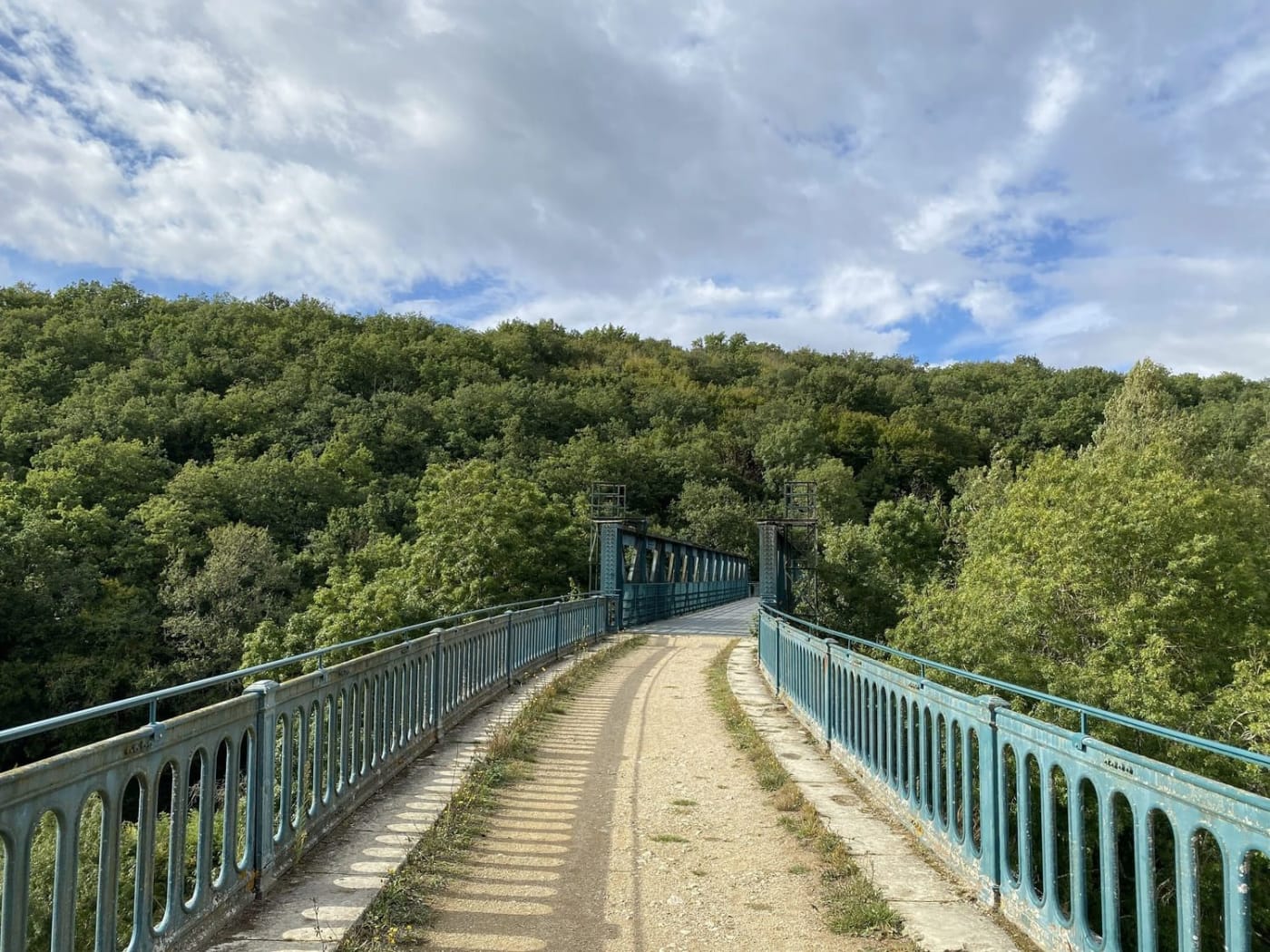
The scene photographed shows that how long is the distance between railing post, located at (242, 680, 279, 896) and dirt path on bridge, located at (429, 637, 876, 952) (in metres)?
0.91

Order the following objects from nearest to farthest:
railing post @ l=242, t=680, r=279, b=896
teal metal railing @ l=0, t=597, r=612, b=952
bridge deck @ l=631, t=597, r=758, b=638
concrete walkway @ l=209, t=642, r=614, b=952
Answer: teal metal railing @ l=0, t=597, r=612, b=952 < concrete walkway @ l=209, t=642, r=614, b=952 < railing post @ l=242, t=680, r=279, b=896 < bridge deck @ l=631, t=597, r=758, b=638

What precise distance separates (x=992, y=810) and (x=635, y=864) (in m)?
1.99

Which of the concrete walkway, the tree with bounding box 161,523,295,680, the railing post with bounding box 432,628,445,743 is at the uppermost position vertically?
the railing post with bounding box 432,628,445,743

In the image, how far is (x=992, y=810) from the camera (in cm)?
396

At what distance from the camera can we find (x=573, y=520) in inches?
1474

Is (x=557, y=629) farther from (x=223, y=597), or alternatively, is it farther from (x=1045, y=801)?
(x=223, y=597)

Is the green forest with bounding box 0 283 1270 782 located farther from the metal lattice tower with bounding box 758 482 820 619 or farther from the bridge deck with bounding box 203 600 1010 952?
the bridge deck with bounding box 203 600 1010 952

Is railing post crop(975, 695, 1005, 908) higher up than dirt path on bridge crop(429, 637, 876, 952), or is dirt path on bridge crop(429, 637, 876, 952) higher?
railing post crop(975, 695, 1005, 908)

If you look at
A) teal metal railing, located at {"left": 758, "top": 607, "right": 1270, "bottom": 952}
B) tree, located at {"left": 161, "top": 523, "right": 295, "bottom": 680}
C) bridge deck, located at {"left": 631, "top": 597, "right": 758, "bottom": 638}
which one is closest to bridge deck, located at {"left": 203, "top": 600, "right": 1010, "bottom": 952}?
teal metal railing, located at {"left": 758, "top": 607, "right": 1270, "bottom": 952}

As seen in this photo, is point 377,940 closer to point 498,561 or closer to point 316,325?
point 498,561

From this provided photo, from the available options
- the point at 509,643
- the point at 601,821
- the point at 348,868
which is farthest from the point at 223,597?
the point at 348,868

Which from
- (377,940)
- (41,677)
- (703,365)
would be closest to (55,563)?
(41,677)

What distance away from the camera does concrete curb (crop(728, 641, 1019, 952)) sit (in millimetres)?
3617

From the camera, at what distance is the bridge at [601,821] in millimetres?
2783
